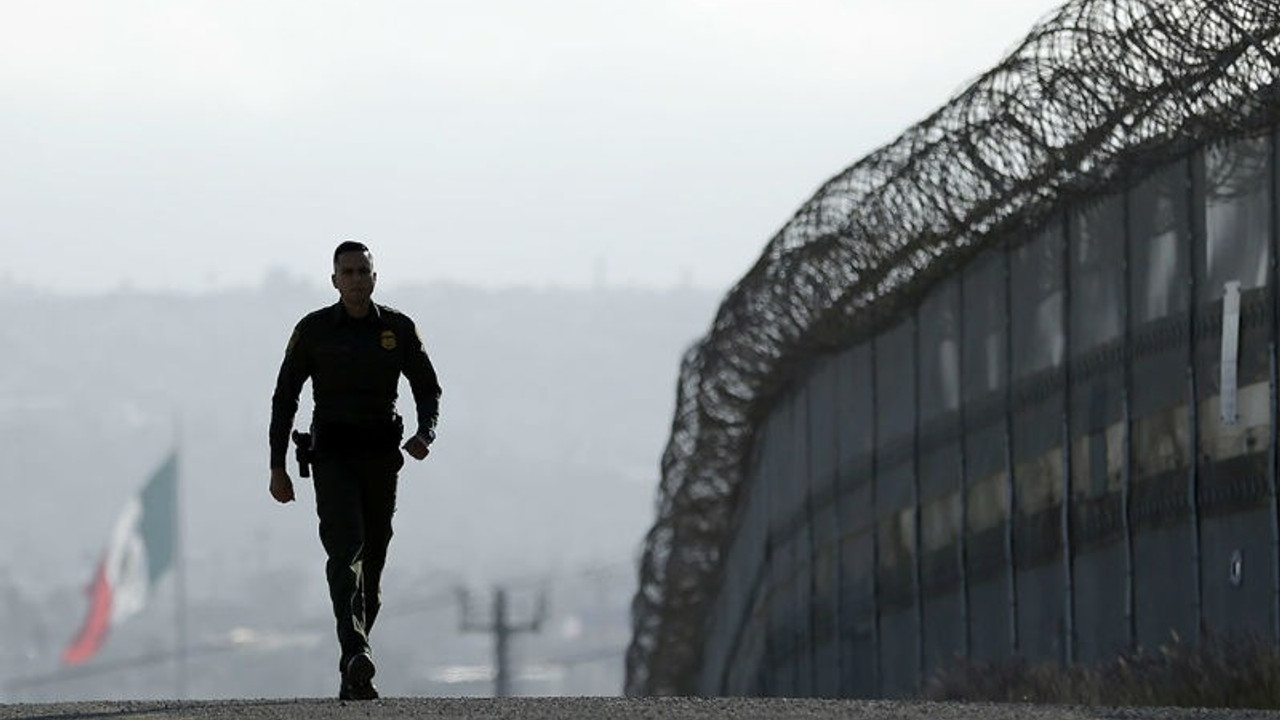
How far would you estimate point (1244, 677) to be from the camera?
66.6 ft

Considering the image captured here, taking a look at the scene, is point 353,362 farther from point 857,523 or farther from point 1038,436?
point 857,523

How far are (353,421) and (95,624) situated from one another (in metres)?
121

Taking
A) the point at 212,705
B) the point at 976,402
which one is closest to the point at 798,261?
the point at 976,402

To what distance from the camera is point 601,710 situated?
17.0m

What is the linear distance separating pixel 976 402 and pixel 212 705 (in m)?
15.9

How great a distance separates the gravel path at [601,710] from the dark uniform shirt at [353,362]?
1.19 metres

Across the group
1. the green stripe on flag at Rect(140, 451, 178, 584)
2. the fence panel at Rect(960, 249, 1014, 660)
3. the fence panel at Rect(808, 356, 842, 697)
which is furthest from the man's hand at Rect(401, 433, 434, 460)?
the green stripe on flag at Rect(140, 451, 178, 584)

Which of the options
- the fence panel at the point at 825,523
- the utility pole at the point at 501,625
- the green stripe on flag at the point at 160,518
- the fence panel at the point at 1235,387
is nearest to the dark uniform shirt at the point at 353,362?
the fence panel at the point at 1235,387

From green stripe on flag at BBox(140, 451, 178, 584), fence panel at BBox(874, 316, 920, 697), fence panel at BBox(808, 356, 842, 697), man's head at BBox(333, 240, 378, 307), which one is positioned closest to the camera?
man's head at BBox(333, 240, 378, 307)

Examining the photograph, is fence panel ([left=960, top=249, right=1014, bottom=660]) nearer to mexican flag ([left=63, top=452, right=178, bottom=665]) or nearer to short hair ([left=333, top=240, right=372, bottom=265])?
short hair ([left=333, top=240, right=372, bottom=265])

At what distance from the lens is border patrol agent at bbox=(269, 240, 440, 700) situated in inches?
714

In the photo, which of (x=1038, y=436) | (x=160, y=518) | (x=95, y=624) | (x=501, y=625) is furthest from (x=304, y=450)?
(x=160, y=518)

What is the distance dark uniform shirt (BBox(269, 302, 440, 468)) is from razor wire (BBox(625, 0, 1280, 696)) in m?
7.11

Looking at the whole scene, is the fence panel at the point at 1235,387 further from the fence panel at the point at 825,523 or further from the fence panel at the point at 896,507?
the fence panel at the point at 825,523
